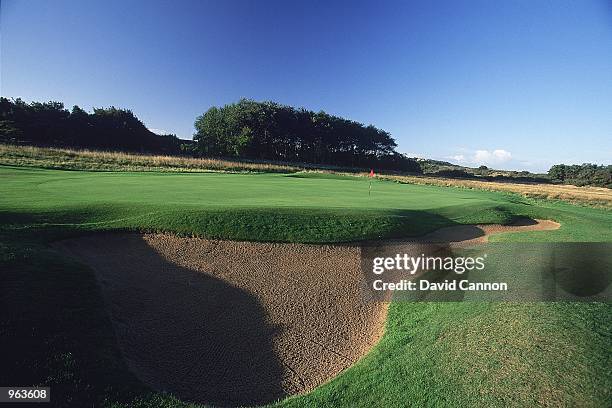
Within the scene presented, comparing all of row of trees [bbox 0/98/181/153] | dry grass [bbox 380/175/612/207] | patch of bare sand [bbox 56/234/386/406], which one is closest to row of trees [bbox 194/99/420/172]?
row of trees [bbox 0/98/181/153]

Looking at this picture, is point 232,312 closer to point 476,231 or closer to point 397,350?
point 397,350

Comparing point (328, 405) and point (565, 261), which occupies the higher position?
point (565, 261)

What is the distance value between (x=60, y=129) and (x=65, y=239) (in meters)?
74.2

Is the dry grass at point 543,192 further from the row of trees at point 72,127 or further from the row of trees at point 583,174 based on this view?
the row of trees at point 72,127

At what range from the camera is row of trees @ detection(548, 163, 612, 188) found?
87.3 m

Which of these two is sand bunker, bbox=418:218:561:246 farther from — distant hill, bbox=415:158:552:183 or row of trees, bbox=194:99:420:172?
distant hill, bbox=415:158:552:183

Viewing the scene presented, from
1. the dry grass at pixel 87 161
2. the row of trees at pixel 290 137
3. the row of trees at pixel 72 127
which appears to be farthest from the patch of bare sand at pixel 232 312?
the row of trees at pixel 290 137

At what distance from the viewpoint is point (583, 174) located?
98.8 m

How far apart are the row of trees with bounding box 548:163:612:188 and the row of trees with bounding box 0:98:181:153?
11180 cm

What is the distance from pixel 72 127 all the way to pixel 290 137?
161ft

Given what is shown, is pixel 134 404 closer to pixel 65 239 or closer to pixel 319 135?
pixel 65 239

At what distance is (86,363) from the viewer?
5.48 m

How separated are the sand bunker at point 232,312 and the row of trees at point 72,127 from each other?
65839 millimetres

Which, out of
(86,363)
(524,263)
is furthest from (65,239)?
(524,263)
